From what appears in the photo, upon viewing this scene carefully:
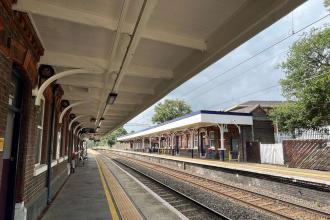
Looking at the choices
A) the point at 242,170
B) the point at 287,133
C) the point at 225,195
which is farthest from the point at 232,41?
the point at 287,133

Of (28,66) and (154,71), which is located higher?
(154,71)

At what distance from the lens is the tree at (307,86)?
22609 mm

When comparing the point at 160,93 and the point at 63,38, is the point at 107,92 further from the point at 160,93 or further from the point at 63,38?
the point at 63,38

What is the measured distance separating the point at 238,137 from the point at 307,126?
6.03m

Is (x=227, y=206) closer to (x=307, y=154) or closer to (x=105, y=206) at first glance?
(x=105, y=206)

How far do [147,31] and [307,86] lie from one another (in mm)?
21618

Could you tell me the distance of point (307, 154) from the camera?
18625 millimetres

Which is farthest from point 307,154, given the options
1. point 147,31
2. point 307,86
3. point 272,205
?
point 147,31

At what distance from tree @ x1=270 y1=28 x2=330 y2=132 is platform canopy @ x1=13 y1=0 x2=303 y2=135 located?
19.2m

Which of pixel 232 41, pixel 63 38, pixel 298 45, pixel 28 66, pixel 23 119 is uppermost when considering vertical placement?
pixel 298 45

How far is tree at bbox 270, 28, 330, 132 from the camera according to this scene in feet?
74.2

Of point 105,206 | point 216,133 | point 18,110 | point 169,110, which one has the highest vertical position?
point 169,110

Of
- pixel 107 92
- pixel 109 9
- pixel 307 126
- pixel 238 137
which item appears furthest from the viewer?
pixel 238 137

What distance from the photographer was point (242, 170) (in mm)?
14438
